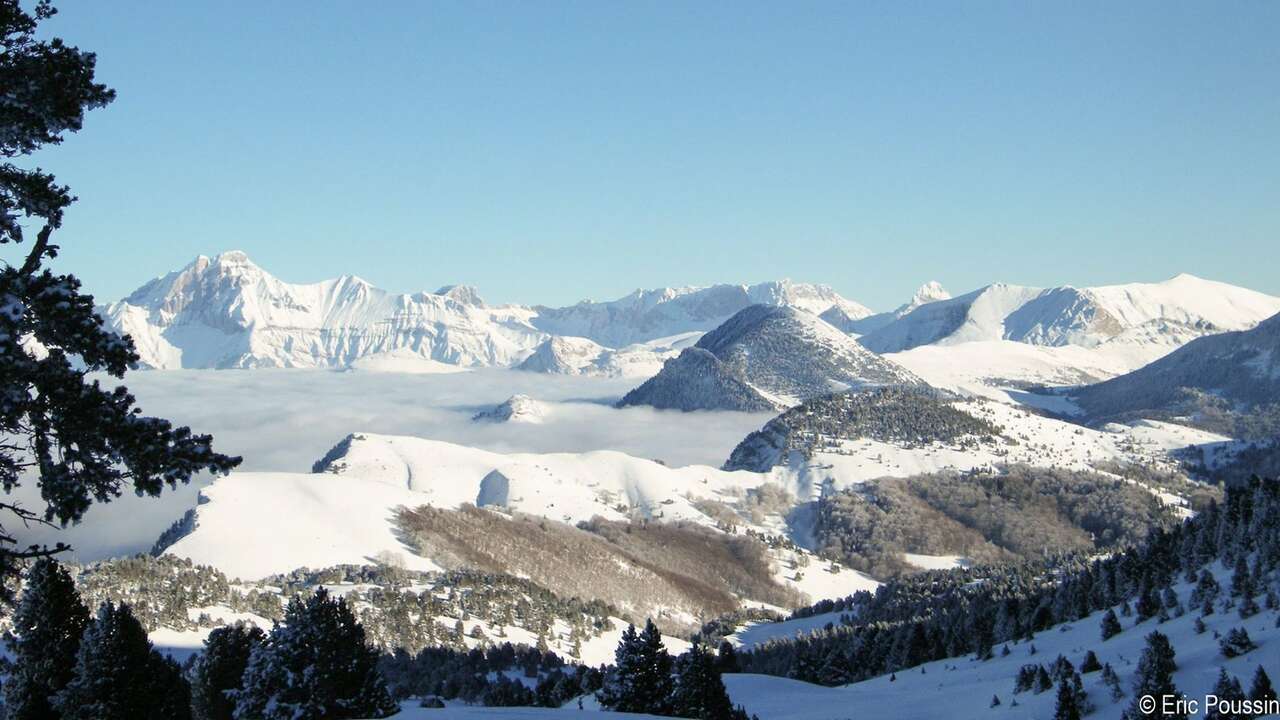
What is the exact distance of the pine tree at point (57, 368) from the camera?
21.4 metres

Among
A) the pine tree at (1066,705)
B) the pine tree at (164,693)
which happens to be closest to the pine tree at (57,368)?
the pine tree at (164,693)

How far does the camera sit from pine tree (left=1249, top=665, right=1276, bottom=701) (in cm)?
4775

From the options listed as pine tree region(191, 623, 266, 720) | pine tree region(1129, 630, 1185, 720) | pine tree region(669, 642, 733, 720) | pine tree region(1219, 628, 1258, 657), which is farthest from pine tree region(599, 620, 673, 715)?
pine tree region(1219, 628, 1258, 657)

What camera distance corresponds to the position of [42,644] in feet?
164

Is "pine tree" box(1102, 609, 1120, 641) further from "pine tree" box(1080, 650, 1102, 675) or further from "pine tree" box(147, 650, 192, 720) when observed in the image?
"pine tree" box(147, 650, 192, 720)

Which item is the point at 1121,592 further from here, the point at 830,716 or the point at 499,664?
the point at 499,664

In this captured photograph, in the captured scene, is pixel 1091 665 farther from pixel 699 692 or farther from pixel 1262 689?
pixel 699 692

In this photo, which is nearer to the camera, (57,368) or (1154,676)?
(57,368)

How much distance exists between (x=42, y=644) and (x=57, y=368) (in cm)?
3525

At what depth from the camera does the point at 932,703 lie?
7769 centimetres

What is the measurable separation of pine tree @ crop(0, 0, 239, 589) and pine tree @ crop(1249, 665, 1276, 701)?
4604 cm

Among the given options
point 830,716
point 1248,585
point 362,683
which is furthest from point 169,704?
point 1248,585

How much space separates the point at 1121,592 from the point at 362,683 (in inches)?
4147

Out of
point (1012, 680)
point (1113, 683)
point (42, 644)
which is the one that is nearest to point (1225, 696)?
point (1113, 683)
